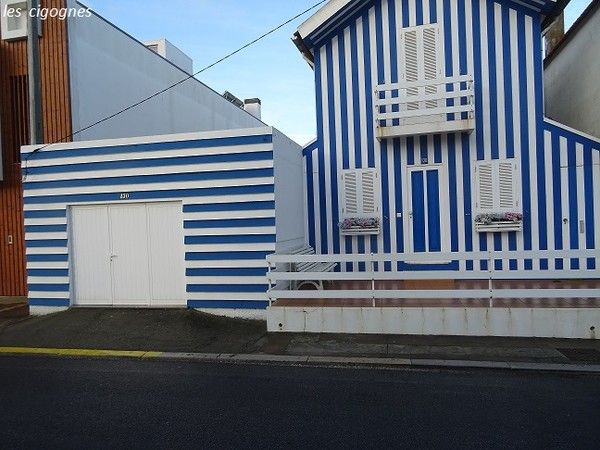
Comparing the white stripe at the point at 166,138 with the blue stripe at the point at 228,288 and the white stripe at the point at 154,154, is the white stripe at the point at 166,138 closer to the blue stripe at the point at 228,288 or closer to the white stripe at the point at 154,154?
the white stripe at the point at 154,154

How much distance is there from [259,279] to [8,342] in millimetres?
4108

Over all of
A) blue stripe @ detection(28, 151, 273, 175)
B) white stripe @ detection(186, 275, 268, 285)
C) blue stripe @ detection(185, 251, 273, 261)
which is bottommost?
Answer: white stripe @ detection(186, 275, 268, 285)

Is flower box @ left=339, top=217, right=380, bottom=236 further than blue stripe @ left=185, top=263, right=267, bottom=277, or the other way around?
flower box @ left=339, top=217, right=380, bottom=236

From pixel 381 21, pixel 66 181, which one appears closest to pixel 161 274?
pixel 66 181

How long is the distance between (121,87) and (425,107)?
8693 mm

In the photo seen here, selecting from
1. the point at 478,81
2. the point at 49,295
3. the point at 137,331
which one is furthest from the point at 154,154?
the point at 478,81

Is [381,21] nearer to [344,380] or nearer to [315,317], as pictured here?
[315,317]

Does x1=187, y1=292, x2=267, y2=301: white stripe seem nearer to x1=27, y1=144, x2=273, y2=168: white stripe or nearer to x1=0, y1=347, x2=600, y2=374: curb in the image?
x1=0, y1=347, x2=600, y2=374: curb

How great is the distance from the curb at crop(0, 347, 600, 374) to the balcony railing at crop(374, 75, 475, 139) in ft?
16.9

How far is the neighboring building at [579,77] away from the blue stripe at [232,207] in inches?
298

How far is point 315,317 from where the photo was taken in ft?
24.7

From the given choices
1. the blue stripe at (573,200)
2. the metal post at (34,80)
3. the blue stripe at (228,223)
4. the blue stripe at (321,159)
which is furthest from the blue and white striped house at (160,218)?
the blue stripe at (573,200)

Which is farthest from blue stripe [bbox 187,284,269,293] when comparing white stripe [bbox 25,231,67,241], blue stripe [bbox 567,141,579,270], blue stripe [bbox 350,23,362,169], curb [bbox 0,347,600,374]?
blue stripe [bbox 567,141,579,270]

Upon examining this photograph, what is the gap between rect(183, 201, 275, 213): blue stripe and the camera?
836cm
